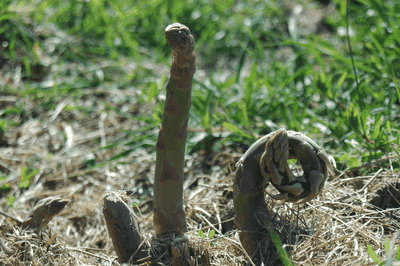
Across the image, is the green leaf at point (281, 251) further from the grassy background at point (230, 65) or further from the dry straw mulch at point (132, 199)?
the grassy background at point (230, 65)

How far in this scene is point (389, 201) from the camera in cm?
177

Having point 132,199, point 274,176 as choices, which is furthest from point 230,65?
point 274,176

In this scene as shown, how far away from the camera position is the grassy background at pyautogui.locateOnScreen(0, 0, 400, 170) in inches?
95.5

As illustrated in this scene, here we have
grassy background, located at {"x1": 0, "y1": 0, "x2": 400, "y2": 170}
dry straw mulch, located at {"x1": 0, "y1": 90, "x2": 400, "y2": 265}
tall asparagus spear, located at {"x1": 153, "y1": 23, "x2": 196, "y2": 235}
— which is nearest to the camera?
tall asparagus spear, located at {"x1": 153, "y1": 23, "x2": 196, "y2": 235}

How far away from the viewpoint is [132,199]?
7.20 ft

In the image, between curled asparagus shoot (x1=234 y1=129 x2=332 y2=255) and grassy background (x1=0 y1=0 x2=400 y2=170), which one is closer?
curled asparagus shoot (x1=234 y1=129 x2=332 y2=255)

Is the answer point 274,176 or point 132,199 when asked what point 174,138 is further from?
point 132,199

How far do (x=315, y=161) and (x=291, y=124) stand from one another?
1081mm

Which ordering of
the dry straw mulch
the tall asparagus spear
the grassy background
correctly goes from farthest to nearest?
the grassy background < the dry straw mulch < the tall asparagus spear

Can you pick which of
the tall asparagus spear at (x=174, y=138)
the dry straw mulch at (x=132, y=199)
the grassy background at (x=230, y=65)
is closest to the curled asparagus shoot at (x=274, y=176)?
the dry straw mulch at (x=132, y=199)

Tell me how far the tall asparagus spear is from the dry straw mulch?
9 centimetres

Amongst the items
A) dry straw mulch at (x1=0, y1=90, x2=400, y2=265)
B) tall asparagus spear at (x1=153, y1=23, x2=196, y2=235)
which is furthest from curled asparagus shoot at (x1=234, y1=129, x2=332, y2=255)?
tall asparagus spear at (x1=153, y1=23, x2=196, y2=235)

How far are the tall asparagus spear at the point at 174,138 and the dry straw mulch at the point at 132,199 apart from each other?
0.09 meters

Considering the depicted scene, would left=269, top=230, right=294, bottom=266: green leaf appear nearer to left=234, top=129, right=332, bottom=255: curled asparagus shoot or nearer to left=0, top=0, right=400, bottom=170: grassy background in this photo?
left=234, top=129, right=332, bottom=255: curled asparagus shoot
